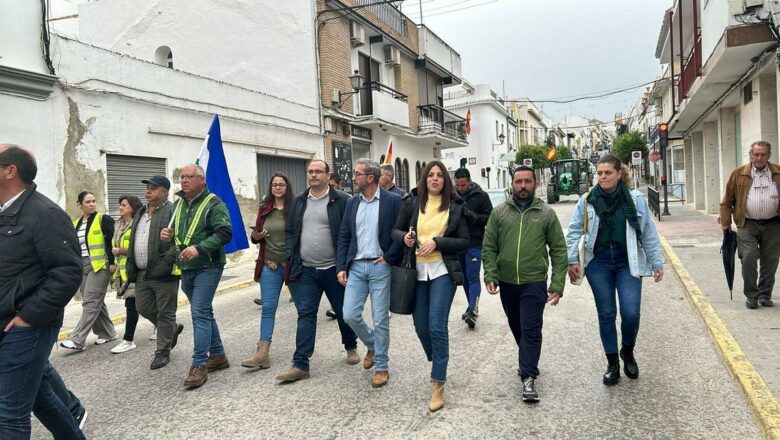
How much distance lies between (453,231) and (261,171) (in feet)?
39.3

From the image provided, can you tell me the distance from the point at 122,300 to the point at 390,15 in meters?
16.0

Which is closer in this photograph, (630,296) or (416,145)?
(630,296)

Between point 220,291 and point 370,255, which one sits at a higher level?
point 370,255

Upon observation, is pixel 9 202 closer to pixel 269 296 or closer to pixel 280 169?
pixel 269 296

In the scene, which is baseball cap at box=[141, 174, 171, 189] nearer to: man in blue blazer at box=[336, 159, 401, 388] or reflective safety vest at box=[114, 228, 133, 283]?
reflective safety vest at box=[114, 228, 133, 283]

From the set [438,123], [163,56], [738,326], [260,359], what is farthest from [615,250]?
[438,123]

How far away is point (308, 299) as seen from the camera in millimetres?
4988

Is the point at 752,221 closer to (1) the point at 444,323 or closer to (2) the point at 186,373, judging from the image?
(1) the point at 444,323

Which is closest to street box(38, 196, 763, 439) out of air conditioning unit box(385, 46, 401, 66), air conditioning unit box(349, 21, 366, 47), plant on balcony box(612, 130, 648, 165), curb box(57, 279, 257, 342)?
curb box(57, 279, 257, 342)

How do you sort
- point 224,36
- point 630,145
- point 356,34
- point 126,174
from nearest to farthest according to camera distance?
point 126,174
point 224,36
point 356,34
point 630,145

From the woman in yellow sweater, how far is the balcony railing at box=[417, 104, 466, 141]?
20927 millimetres

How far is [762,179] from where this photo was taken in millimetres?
6352

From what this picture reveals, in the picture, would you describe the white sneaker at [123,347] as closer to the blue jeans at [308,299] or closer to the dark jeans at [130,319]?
the dark jeans at [130,319]

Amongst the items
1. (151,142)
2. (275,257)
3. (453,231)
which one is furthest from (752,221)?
(151,142)
